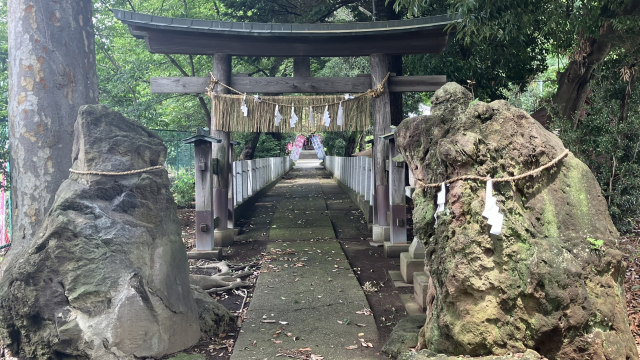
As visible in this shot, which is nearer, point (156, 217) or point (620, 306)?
point (620, 306)

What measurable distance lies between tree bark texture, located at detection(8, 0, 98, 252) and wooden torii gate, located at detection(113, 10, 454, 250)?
163 inches

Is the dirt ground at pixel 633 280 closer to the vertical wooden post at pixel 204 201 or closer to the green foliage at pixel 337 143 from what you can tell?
the vertical wooden post at pixel 204 201

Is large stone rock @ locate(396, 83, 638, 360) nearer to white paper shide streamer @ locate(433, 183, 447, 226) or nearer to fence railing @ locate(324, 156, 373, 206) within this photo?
white paper shide streamer @ locate(433, 183, 447, 226)

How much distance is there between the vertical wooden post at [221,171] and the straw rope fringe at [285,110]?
0.56 feet

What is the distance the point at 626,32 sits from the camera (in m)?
A: 7.98

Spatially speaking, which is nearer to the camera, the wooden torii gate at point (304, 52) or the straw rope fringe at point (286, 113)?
the wooden torii gate at point (304, 52)

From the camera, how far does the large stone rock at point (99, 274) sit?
337 centimetres

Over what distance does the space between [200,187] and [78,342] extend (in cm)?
481

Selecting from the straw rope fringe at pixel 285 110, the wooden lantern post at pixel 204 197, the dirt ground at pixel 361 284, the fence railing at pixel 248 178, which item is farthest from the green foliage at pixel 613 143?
the fence railing at pixel 248 178

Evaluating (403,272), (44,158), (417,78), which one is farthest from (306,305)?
(417,78)

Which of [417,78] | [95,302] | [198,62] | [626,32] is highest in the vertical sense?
[198,62]

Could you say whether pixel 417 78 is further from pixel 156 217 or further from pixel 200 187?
pixel 156 217

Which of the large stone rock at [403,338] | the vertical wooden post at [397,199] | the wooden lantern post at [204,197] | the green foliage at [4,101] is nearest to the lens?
the large stone rock at [403,338]

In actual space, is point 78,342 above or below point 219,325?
above
